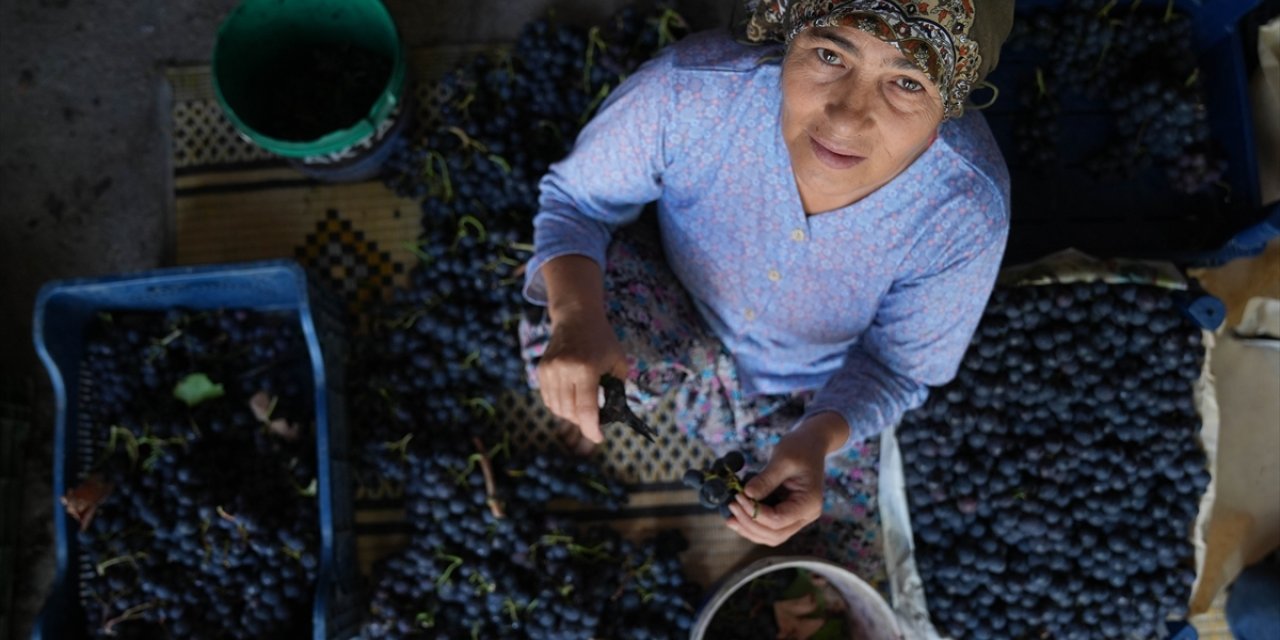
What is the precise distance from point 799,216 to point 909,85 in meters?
0.28

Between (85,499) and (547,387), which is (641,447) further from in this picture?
(85,499)

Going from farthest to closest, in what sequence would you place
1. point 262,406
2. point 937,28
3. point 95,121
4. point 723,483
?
point 95,121
point 262,406
point 723,483
point 937,28

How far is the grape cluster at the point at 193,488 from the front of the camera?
148 centimetres

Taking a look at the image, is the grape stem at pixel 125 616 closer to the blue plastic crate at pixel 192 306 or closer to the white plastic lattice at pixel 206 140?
the blue plastic crate at pixel 192 306

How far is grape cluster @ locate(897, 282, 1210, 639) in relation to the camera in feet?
4.66

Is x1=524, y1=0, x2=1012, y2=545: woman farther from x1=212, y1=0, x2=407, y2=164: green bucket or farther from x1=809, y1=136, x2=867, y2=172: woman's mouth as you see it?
x1=212, y1=0, x2=407, y2=164: green bucket

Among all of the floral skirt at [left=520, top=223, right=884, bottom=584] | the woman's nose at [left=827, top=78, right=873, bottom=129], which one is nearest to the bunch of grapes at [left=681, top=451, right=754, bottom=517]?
the floral skirt at [left=520, top=223, right=884, bottom=584]

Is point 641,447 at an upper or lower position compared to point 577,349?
lower

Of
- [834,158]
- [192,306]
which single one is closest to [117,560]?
[192,306]

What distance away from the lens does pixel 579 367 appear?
3.44ft

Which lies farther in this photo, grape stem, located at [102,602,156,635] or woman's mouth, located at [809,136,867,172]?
grape stem, located at [102,602,156,635]

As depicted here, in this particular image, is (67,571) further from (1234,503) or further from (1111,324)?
(1234,503)

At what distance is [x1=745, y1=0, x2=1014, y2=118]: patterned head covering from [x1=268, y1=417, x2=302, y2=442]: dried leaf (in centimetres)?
111

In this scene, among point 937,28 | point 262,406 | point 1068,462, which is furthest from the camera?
point 262,406
